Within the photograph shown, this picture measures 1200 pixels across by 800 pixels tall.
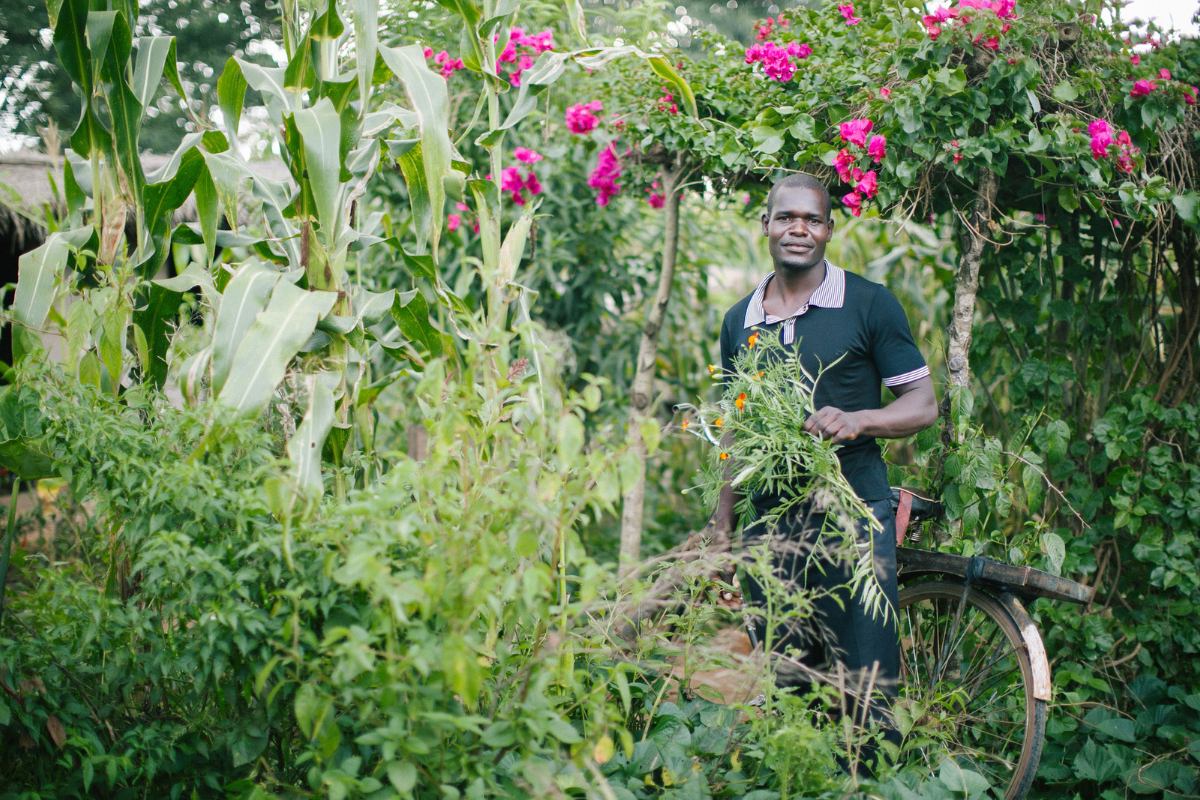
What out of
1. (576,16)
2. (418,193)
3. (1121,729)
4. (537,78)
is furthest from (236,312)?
(1121,729)

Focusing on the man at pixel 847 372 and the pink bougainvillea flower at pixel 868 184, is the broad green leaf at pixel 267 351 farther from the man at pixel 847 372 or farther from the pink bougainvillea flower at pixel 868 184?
the pink bougainvillea flower at pixel 868 184

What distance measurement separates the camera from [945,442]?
92.6 inches

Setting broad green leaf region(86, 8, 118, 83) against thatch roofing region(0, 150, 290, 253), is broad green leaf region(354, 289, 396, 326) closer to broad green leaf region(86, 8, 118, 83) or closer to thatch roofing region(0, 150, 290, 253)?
broad green leaf region(86, 8, 118, 83)

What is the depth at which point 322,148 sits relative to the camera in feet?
5.94

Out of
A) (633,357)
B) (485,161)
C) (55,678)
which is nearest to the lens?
(55,678)

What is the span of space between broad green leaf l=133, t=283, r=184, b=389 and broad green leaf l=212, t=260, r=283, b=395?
39 cm

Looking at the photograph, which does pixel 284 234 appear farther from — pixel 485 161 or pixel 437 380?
pixel 485 161

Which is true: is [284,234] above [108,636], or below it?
above

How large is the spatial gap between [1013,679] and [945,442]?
745mm

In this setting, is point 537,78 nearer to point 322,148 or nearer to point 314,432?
point 322,148

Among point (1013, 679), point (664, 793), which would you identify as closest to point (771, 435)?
point (664, 793)

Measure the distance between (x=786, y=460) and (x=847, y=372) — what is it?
15.9 inches

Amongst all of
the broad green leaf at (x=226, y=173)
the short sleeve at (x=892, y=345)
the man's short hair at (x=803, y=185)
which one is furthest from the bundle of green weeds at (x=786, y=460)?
the broad green leaf at (x=226, y=173)

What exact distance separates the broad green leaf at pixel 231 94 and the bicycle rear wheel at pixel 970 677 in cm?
240
